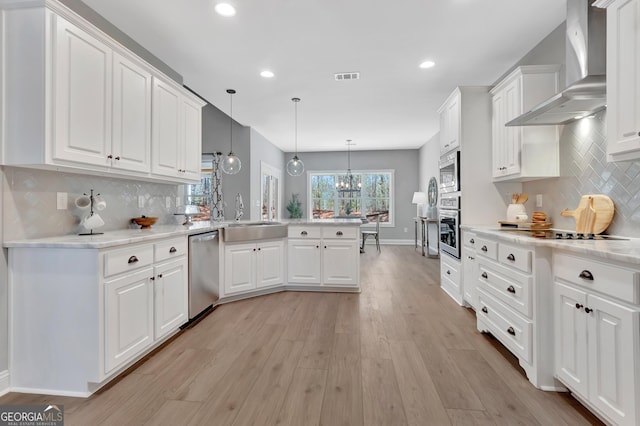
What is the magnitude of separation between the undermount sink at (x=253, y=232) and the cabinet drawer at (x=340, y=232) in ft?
1.71

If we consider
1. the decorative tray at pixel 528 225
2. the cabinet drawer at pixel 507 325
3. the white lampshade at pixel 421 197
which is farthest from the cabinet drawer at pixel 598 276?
the white lampshade at pixel 421 197

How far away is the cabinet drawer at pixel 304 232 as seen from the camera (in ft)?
12.5

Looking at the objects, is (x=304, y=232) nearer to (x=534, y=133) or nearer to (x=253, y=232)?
(x=253, y=232)

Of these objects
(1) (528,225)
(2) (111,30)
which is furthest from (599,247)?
(2) (111,30)

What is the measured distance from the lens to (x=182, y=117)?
3139mm

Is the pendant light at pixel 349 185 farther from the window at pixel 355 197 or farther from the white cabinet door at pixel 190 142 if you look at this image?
the white cabinet door at pixel 190 142

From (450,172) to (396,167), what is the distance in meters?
5.21

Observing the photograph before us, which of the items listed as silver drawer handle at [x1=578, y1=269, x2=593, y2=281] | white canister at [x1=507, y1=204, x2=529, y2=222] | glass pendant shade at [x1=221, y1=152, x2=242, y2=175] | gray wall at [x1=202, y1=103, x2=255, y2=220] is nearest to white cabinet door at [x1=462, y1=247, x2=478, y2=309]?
white canister at [x1=507, y1=204, x2=529, y2=222]

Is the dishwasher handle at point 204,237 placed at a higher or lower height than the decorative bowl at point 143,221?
lower

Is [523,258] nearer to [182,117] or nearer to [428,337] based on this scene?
[428,337]

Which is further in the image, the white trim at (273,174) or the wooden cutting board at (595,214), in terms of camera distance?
the white trim at (273,174)

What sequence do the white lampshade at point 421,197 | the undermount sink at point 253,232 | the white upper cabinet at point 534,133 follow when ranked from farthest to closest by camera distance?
Answer: 1. the white lampshade at point 421,197
2. the undermount sink at point 253,232
3. the white upper cabinet at point 534,133

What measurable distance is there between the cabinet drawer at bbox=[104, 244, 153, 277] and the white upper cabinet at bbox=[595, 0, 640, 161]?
2.94 meters

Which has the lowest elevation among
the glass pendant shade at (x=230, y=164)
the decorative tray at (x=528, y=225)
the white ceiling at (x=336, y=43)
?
the decorative tray at (x=528, y=225)
